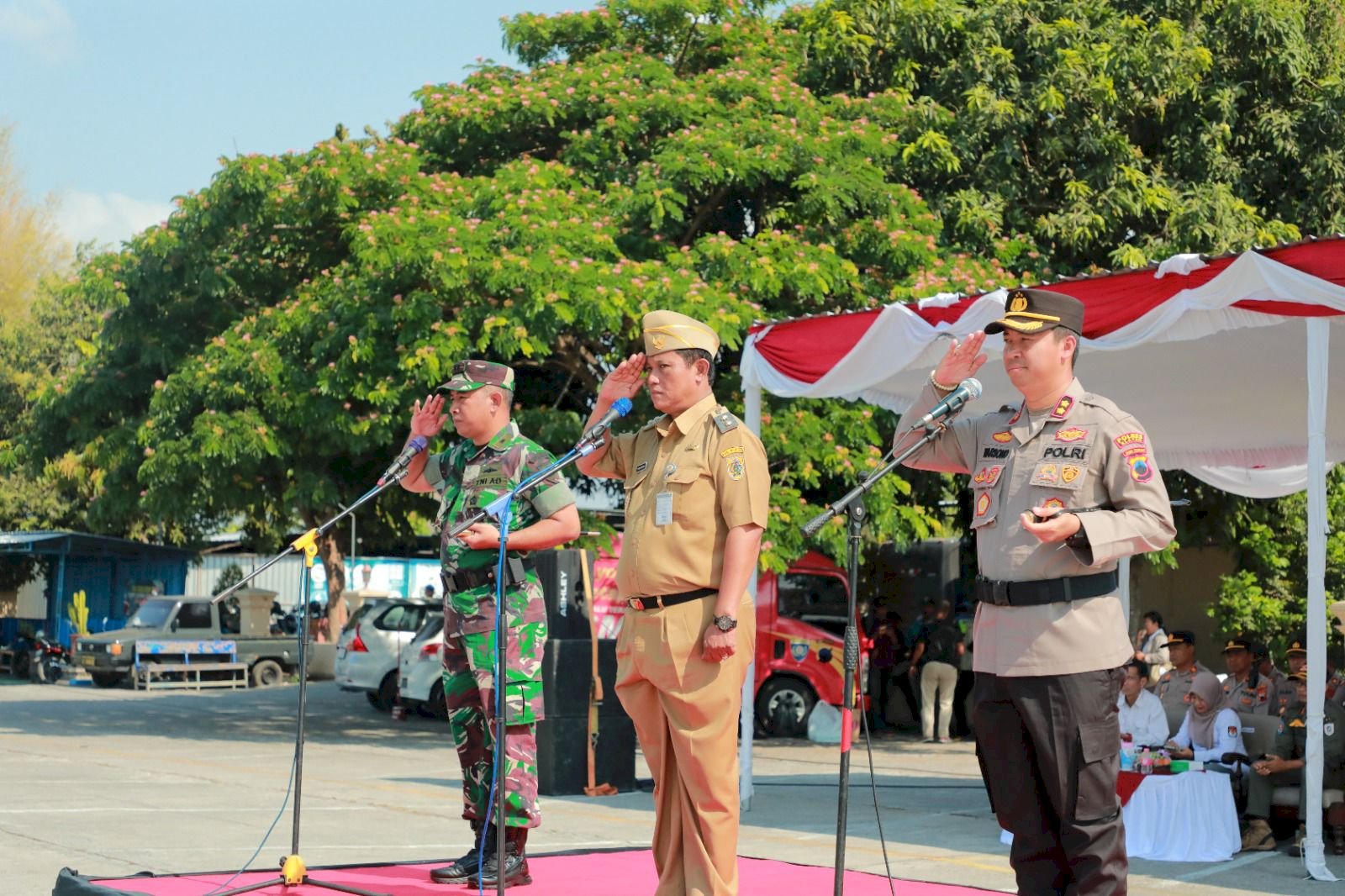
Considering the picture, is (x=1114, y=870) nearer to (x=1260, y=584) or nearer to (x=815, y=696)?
(x=815, y=696)

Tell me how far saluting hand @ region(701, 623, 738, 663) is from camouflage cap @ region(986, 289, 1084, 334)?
1302 millimetres

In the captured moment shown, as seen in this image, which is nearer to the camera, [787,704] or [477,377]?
[477,377]

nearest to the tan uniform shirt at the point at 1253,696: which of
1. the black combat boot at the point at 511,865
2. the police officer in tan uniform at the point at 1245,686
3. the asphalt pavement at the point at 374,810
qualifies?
the police officer in tan uniform at the point at 1245,686

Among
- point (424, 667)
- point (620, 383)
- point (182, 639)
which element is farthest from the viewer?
point (182, 639)

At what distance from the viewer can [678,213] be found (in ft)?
49.8

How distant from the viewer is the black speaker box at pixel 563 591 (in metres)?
11.3

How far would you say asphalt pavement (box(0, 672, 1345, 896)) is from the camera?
800cm

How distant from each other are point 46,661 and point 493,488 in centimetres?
2482

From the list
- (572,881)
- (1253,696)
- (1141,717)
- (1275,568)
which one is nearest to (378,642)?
(1275,568)

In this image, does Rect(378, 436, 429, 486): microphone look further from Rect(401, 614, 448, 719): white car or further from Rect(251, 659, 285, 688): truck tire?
Rect(251, 659, 285, 688): truck tire

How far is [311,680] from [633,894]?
931 inches

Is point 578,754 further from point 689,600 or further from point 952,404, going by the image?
point 952,404

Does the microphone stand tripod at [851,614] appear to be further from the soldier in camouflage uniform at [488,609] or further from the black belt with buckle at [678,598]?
the soldier in camouflage uniform at [488,609]

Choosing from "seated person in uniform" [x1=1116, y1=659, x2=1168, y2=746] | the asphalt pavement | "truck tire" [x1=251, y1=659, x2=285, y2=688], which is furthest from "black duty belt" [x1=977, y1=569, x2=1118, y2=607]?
"truck tire" [x1=251, y1=659, x2=285, y2=688]
